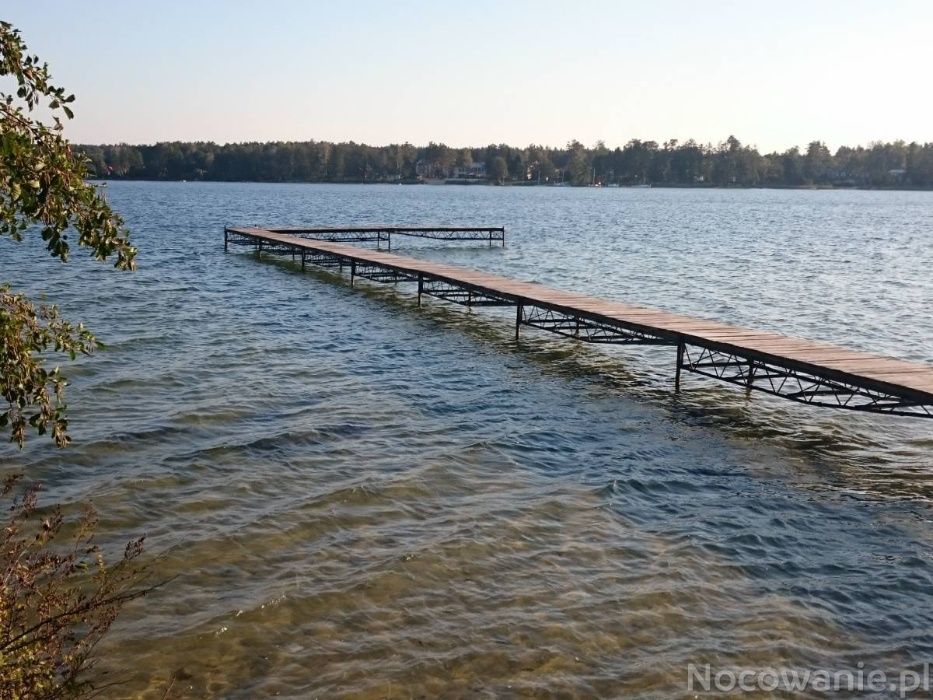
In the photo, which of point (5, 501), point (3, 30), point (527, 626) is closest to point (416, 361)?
point (5, 501)

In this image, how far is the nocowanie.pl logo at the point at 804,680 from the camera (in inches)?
283

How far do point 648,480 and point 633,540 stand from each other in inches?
85.2

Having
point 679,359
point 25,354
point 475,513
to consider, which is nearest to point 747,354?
point 679,359

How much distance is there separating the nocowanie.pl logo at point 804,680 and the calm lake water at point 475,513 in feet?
0.45

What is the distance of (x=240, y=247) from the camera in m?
49.4

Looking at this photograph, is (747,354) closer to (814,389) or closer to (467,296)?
(814,389)

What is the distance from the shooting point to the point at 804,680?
7.30 m

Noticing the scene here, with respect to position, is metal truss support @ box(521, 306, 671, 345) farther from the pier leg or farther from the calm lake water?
the calm lake water

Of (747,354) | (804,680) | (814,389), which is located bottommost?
(804,680)

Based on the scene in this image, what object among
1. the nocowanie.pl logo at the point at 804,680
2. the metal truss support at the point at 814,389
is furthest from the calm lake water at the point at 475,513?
the metal truss support at the point at 814,389

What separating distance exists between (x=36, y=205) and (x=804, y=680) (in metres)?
6.74

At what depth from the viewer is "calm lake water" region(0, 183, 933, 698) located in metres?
7.57

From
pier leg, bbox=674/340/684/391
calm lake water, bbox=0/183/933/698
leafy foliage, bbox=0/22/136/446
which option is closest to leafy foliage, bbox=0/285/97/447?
leafy foliage, bbox=0/22/136/446

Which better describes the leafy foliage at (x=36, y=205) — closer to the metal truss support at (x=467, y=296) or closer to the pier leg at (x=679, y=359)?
the pier leg at (x=679, y=359)
